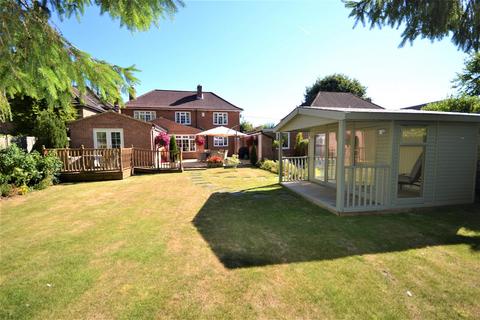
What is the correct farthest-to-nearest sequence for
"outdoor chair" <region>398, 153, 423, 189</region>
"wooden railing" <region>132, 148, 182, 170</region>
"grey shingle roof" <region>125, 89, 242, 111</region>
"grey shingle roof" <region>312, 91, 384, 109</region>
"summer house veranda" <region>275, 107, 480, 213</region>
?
"grey shingle roof" <region>125, 89, 242, 111</region> < "grey shingle roof" <region>312, 91, 384, 109</region> < "wooden railing" <region>132, 148, 182, 170</region> < "outdoor chair" <region>398, 153, 423, 189</region> < "summer house veranda" <region>275, 107, 480, 213</region>

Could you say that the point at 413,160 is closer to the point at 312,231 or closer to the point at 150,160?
the point at 312,231

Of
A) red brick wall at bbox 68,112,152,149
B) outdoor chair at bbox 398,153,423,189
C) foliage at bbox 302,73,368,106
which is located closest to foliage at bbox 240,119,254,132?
foliage at bbox 302,73,368,106

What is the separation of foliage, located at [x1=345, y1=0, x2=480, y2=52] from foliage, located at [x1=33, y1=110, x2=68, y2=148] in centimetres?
1470

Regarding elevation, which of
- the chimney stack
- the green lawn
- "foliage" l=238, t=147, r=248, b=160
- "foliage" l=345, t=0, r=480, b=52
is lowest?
the green lawn

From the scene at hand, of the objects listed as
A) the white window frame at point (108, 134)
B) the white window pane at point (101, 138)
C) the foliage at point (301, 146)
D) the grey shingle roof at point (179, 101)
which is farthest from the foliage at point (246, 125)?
the white window pane at point (101, 138)

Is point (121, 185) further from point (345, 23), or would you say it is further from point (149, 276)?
point (345, 23)


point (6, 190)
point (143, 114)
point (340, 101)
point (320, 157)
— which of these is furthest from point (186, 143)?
point (320, 157)

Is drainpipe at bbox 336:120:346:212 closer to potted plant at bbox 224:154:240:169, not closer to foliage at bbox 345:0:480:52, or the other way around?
foliage at bbox 345:0:480:52

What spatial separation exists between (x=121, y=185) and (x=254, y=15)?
8369 millimetres

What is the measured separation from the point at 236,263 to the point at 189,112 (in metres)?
23.2

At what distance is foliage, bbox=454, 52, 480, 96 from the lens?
45.9ft

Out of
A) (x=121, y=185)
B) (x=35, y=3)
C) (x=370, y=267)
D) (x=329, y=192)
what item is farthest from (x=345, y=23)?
(x=121, y=185)

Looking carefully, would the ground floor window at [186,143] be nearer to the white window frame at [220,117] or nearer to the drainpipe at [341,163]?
the white window frame at [220,117]

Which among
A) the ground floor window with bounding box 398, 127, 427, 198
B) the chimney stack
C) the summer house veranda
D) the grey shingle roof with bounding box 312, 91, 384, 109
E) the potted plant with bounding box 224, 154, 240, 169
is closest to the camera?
the summer house veranda
